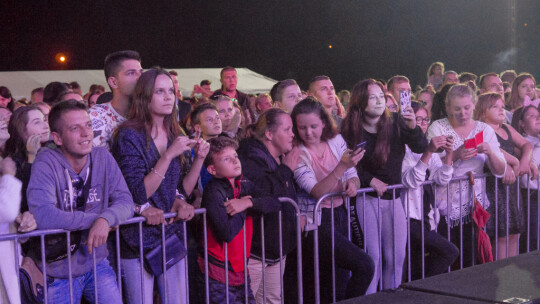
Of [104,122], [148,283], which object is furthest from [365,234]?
[104,122]

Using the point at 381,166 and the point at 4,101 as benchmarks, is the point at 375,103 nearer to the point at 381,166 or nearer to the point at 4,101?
the point at 381,166

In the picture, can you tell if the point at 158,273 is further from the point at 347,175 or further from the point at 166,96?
the point at 347,175

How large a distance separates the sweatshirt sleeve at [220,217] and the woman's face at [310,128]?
94cm

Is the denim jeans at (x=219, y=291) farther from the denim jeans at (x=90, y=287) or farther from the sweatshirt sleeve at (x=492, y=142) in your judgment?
the sweatshirt sleeve at (x=492, y=142)

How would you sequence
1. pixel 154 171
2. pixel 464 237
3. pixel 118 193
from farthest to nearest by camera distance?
pixel 464 237 < pixel 154 171 < pixel 118 193

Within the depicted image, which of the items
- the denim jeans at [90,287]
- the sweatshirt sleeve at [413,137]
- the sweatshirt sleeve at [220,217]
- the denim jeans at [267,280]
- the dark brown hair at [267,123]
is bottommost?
the denim jeans at [267,280]

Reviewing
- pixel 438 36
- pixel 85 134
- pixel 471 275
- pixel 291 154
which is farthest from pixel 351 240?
pixel 438 36

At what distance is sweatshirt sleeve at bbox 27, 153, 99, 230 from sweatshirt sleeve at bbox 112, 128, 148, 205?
14.7 inches

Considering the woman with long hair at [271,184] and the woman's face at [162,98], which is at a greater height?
the woman's face at [162,98]

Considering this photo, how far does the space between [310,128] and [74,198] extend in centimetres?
185

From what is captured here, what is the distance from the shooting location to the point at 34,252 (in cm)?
333

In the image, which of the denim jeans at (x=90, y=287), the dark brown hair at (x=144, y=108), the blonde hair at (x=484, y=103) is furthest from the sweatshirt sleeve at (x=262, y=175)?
the blonde hair at (x=484, y=103)

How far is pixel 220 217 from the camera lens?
3818mm

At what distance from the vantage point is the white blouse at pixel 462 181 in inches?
197
